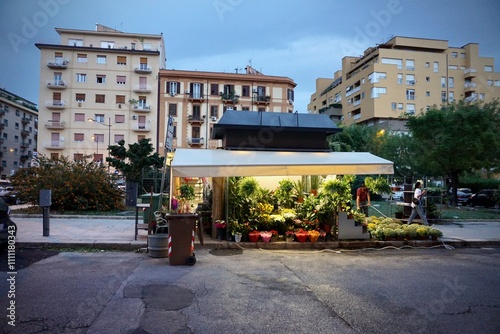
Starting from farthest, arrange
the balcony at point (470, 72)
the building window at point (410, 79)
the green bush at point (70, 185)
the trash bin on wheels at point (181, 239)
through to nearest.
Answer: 1. the balcony at point (470, 72)
2. the building window at point (410, 79)
3. the green bush at point (70, 185)
4. the trash bin on wheels at point (181, 239)

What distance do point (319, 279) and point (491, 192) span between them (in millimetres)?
26613

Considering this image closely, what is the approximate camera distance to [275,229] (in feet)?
32.0

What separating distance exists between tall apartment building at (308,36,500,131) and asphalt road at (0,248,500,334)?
159ft

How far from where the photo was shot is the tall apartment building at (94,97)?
155ft

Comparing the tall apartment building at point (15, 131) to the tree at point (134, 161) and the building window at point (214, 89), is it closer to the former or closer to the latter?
the building window at point (214, 89)

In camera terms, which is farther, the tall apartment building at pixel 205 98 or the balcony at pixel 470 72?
the balcony at pixel 470 72

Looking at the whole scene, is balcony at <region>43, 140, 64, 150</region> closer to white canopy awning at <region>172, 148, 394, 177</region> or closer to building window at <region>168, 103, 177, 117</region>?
building window at <region>168, 103, 177, 117</region>

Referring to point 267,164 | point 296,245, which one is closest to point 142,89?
point 267,164

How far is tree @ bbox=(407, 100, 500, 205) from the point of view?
66.0ft

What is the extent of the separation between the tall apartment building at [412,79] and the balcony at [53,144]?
46240 millimetres

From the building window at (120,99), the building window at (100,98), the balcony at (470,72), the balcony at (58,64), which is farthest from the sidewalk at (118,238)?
the balcony at (470,72)

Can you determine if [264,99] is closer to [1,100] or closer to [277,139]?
[277,139]

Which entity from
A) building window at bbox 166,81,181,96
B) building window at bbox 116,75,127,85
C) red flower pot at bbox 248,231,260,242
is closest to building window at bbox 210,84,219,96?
building window at bbox 166,81,181,96

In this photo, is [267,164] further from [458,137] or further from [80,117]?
[80,117]
